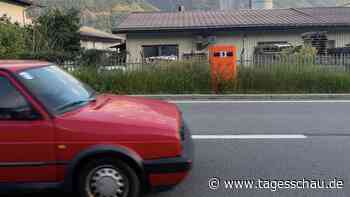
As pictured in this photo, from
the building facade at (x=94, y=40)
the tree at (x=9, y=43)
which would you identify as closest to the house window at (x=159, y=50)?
the tree at (x=9, y=43)

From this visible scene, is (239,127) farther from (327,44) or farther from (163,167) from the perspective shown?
A: (327,44)

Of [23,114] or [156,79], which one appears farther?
[156,79]

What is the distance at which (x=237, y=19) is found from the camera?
25906mm

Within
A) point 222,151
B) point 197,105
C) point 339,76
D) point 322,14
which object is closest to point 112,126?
point 222,151

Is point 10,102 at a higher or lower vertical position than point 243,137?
higher

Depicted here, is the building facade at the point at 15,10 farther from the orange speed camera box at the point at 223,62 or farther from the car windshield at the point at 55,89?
the car windshield at the point at 55,89

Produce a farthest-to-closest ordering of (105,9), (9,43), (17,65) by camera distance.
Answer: (105,9), (9,43), (17,65)

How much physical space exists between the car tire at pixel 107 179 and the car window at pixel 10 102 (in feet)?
2.72

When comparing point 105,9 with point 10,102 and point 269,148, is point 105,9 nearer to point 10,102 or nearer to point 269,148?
point 269,148

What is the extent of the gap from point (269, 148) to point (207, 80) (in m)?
6.98

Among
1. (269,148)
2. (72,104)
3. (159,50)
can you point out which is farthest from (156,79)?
(159,50)

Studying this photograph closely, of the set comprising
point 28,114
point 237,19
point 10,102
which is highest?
point 237,19

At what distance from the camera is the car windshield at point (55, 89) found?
12.8 feet

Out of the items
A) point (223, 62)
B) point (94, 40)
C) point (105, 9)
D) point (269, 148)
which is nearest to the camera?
point (269, 148)
